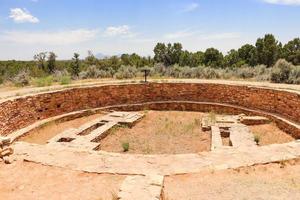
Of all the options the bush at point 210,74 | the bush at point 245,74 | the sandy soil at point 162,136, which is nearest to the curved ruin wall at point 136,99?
the sandy soil at point 162,136

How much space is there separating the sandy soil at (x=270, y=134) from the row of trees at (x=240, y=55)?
16.5m

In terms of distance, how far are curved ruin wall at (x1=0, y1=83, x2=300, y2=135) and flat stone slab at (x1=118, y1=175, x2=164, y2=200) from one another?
257 inches

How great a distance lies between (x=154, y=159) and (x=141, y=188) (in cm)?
130

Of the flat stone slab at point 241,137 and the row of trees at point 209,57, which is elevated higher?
the row of trees at point 209,57

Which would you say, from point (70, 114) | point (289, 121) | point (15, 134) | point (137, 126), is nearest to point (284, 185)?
point (289, 121)


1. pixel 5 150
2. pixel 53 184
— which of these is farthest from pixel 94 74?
pixel 53 184

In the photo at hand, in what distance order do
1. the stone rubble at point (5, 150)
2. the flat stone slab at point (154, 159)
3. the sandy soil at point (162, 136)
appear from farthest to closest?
the sandy soil at point (162, 136)
the stone rubble at point (5, 150)
the flat stone slab at point (154, 159)

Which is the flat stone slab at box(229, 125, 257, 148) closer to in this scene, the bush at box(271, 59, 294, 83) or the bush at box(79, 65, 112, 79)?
the bush at box(271, 59, 294, 83)

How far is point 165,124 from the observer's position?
1147cm

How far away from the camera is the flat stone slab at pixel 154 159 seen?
17.3 ft

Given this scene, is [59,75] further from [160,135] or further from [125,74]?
[160,135]

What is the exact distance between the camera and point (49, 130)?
1085 cm

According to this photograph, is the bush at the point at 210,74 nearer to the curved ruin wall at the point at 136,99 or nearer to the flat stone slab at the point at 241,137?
the curved ruin wall at the point at 136,99

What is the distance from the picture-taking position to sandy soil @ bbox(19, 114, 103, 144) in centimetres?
995
